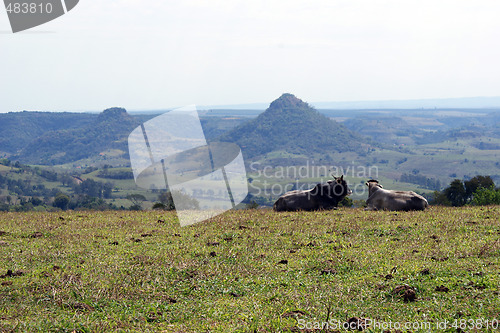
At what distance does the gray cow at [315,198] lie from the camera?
2395 centimetres

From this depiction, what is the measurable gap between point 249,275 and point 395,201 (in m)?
13.3

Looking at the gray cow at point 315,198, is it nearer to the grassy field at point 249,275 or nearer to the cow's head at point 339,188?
the cow's head at point 339,188

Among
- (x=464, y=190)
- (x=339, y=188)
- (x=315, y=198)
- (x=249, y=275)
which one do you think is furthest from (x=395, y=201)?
(x=464, y=190)

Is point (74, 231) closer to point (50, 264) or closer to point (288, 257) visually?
point (50, 264)

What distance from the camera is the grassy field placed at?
8.42m

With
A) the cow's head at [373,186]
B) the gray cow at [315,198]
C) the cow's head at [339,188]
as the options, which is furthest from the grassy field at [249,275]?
the cow's head at [339,188]

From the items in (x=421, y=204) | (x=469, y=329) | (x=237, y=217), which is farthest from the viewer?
(x=421, y=204)

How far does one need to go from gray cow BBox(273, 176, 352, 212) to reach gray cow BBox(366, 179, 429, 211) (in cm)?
174

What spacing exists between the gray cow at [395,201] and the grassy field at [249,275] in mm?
4065

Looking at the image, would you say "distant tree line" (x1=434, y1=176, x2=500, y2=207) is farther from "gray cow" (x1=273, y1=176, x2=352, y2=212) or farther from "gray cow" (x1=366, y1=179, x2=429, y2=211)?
"gray cow" (x1=273, y1=176, x2=352, y2=212)

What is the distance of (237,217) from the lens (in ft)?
65.5

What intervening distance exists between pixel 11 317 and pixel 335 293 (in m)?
6.37

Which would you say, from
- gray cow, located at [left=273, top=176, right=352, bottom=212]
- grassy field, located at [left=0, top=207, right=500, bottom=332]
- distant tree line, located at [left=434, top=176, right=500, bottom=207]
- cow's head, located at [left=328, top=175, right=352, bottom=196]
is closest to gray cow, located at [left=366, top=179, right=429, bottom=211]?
cow's head, located at [left=328, top=175, right=352, bottom=196]

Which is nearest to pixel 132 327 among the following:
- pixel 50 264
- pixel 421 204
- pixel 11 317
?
pixel 11 317
